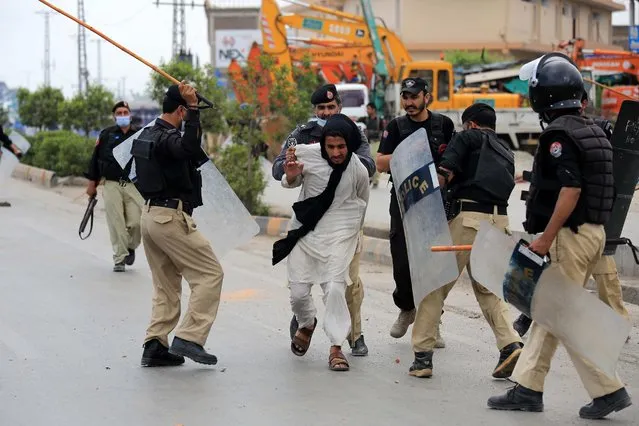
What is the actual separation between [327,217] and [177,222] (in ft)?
3.12

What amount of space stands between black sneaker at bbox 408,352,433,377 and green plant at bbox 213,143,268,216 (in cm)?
1070

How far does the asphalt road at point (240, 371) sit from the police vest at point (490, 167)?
3.82 feet

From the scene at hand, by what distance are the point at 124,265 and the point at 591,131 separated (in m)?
7.47

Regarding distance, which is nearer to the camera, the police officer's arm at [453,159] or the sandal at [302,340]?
the police officer's arm at [453,159]

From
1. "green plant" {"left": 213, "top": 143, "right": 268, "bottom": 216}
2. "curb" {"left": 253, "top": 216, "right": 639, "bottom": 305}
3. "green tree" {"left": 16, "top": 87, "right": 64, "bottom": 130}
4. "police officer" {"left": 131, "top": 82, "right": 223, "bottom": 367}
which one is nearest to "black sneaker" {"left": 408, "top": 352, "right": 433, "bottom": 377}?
"police officer" {"left": 131, "top": 82, "right": 223, "bottom": 367}

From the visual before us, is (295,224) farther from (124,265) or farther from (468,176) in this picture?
(124,265)

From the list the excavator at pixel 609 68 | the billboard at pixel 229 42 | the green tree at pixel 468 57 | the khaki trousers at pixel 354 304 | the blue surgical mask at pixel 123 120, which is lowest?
the khaki trousers at pixel 354 304

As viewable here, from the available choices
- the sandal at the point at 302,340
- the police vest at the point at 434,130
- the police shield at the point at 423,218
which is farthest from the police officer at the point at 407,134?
the sandal at the point at 302,340

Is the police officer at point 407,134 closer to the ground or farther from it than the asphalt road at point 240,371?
farther from it

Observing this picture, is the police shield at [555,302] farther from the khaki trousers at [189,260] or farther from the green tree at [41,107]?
the green tree at [41,107]

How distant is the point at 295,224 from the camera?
800 centimetres

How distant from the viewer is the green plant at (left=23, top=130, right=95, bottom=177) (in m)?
27.5

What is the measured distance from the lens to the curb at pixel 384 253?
10.9 m

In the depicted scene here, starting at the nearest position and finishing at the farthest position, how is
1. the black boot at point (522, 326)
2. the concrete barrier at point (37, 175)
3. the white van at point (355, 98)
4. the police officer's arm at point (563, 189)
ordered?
the police officer's arm at point (563, 189)
the black boot at point (522, 326)
the concrete barrier at point (37, 175)
the white van at point (355, 98)
